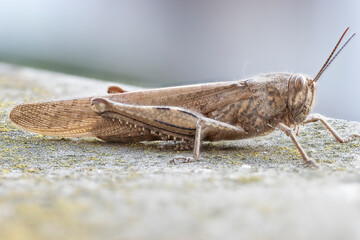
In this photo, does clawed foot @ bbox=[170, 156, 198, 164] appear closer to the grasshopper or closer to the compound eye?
the grasshopper

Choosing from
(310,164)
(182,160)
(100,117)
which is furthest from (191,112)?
(310,164)

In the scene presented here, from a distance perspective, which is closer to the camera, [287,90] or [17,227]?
[17,227]

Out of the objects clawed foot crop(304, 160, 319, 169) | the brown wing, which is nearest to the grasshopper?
the brown wing

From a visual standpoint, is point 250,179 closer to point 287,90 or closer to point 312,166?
point 312,166

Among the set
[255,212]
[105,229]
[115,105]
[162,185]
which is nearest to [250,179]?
[162,185]

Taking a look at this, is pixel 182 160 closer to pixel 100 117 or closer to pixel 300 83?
pixel 100 117

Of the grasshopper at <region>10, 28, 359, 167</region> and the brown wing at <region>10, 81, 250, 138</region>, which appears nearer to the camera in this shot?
the grasshopper at <region>10, 28, 359, 167</region>

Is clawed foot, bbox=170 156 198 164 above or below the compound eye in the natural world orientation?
below

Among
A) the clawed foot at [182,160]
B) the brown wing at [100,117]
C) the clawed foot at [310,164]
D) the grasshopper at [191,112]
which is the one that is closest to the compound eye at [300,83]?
the grasshopper at [191,112]
